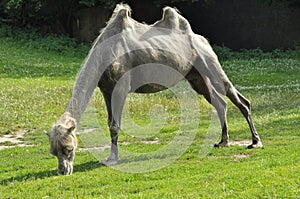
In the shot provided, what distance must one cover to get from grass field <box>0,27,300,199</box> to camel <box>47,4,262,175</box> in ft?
2.32

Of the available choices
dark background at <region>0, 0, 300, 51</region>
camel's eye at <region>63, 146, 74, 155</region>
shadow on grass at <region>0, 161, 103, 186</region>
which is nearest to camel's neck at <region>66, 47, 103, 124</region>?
camel's eye at <region>63, 146, 74, 155</region>

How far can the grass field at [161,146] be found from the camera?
336 inches

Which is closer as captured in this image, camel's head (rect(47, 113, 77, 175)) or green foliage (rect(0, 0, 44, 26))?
camel's head (rect(47, 113, 77, 175))

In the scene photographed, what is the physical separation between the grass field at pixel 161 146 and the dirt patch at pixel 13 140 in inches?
5.5

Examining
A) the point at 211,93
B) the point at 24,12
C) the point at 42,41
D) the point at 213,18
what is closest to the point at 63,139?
the point at 211,93

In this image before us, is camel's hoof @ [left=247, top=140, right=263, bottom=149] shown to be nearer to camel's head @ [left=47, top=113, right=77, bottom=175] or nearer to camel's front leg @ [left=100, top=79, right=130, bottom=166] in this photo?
camel's front leg @ [left=100, top=79, right=130, bottom=166]

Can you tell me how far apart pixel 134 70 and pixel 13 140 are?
4915 mm

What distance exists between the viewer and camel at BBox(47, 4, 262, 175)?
32.5 feet

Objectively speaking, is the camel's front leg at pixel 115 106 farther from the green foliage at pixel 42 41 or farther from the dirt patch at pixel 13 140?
the green foliage at pixel 42 41

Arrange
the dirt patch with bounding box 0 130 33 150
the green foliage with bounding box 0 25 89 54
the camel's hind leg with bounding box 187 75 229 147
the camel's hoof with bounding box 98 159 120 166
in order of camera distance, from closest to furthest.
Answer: the camel's hoof with bounding box 98 159 120 166 < the camel's hind leg with bounding box 187 75 229 147 < the dirt patch with bounding box 0 130 33 150 < the green foliage with bounding box 0 25 89 54

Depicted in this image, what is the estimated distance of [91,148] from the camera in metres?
12.9

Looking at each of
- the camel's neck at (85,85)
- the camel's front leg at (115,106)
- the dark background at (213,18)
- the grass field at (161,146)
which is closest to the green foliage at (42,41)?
the dark background at (213,18)

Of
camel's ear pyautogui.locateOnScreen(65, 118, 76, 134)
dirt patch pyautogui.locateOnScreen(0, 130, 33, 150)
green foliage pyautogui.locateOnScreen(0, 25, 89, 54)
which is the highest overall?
camel's ear pyautogui.locateOnScreen(65, 118, 76, 134)

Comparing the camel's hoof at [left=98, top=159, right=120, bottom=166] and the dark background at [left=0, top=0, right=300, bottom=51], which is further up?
the camel's hoof at [left=98, top=159, right=120, bottom=166]
